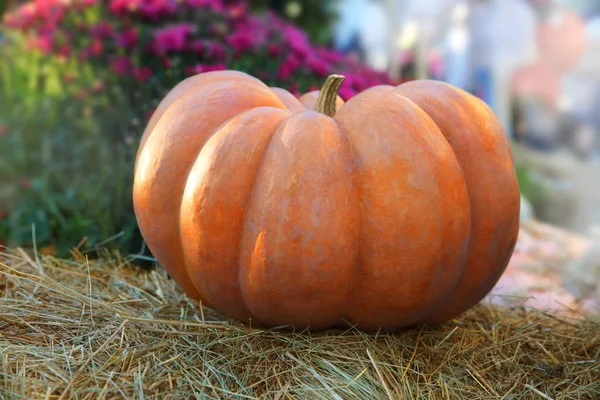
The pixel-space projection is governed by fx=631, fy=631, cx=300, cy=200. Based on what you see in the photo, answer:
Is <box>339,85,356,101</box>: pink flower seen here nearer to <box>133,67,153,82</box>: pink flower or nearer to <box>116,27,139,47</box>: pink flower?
<box>133,67,153,82</box>: pink flower

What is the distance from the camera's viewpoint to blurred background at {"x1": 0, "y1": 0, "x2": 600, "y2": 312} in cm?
289

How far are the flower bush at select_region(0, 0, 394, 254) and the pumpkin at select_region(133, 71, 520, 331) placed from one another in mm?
934

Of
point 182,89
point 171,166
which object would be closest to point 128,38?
point 182,89

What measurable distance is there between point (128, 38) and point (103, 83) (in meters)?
0.43

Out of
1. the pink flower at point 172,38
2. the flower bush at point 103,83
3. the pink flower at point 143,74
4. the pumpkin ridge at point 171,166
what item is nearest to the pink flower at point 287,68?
the flower bush at point 103,83

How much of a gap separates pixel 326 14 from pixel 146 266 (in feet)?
17.7

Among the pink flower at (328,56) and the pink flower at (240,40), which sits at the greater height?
the pink flower at (240,40)

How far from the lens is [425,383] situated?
61.4 inches

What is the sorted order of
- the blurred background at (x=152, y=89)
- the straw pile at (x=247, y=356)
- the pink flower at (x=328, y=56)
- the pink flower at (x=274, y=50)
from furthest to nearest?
1. the pink flower at (x=328, y=56)
2. the pink flower at (x=274, y=50)
3. the blurred background at (x=152, y=89)
4. the straw pile at (x=247, y=356)

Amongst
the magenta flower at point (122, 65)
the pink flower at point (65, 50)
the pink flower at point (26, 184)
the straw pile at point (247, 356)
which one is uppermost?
the magenta flower at point (122, 65)

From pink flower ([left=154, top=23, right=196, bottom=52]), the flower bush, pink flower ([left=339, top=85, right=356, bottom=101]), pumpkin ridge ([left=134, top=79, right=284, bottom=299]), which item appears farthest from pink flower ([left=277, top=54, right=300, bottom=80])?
pumpkin ridge ([left=134, top=79, right=284, bottom=299])

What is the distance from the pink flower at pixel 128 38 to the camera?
9.81 ft

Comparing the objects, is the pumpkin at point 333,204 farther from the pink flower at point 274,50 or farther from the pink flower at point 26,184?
the pink flower at point 26,184

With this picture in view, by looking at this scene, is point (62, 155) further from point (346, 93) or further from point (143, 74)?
point (346, 93)
